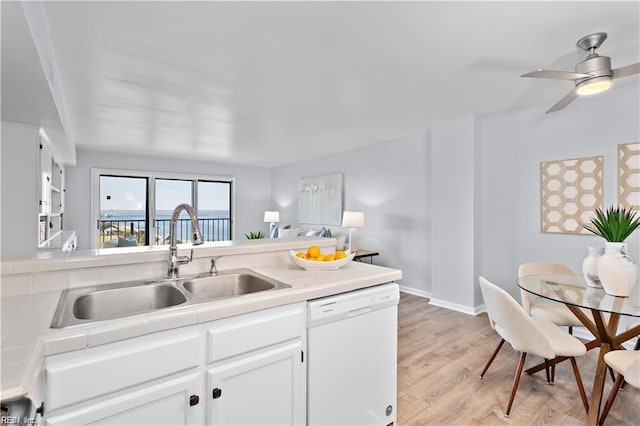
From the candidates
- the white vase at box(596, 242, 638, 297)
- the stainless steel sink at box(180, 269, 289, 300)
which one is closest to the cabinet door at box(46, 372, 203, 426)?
the stainless steel sink at box(180, 269, 289, 300)

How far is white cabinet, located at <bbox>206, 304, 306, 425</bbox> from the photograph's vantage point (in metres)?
1.21

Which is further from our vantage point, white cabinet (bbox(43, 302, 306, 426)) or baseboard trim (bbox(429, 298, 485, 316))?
baseboard trim (bbox(429, 298, 485, 316))

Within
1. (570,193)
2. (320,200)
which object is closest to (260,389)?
(570,193)

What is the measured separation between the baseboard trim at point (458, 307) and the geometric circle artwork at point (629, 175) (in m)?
1.78

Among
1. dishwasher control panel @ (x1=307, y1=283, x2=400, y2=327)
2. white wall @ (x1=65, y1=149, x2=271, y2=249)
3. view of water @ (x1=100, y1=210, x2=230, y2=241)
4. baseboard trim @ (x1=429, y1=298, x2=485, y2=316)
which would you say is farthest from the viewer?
view of water @ (x1=100, y1=210, x2=230, y2=241)

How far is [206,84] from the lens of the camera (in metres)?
2.83

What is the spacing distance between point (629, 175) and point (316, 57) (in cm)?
309

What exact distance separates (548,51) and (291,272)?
7.90 ft

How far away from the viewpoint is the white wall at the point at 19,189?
9.15 ft

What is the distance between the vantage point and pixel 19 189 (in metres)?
2.84

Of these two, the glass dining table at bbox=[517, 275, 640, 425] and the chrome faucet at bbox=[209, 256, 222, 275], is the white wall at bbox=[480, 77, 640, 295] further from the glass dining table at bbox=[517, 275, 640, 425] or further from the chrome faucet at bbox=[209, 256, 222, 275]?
the chrome faucet at bbox=[209, 256, 222, 275]

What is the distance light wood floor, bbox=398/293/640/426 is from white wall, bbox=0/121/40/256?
11.5 ft

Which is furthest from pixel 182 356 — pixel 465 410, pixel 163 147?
pixel 163 147

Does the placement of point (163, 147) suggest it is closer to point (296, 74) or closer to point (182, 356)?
point (296, 74)
